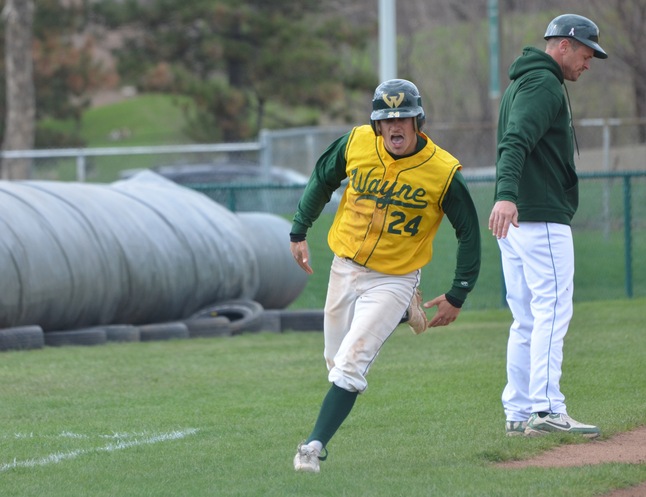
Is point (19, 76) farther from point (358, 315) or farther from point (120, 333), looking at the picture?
point (358, 315)

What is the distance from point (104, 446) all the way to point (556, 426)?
2.43 metres

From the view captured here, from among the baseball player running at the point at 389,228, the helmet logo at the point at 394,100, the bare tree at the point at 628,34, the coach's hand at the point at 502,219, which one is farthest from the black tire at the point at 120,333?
the bare tree at the point at 628,34

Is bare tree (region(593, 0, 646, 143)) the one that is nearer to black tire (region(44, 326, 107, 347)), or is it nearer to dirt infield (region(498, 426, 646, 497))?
black tire (region(44, 326, 107, 347))

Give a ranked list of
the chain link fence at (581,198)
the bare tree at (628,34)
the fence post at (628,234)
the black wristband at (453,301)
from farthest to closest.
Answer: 1. the bare tree at (628,34)
2. the chain link fence at (581,198)
3. the fence post at (628,234)
4. the black wristband at (453,301)

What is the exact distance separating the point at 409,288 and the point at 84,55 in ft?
117

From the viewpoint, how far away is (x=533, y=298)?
21.9 feet

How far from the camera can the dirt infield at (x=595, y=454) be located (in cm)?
589

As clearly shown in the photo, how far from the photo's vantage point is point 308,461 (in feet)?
18.2

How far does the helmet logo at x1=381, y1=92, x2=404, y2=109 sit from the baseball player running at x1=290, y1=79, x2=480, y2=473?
0.01m

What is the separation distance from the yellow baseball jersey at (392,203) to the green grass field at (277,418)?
101 cm

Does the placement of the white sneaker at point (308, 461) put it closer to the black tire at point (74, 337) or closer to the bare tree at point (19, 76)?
the black tire at point (74, 337)

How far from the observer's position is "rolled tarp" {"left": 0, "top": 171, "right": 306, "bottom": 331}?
10766 mm

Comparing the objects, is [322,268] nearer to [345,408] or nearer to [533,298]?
[533,298]

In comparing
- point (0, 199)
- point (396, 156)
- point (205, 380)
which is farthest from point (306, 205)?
point (0, 199)
